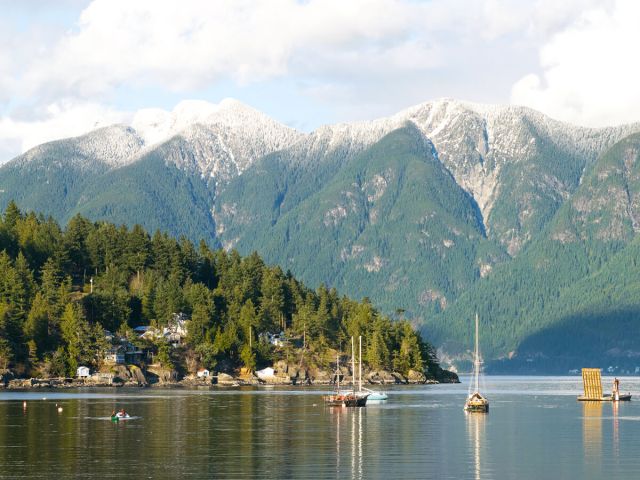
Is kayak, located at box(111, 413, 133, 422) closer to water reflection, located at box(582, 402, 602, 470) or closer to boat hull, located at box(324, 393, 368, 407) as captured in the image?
boat hull, located at box(324, 393, 368, 407)

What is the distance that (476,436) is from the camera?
138m

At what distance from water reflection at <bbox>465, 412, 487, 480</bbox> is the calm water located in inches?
→ 4.9

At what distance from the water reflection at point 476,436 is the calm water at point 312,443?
0.12 meters

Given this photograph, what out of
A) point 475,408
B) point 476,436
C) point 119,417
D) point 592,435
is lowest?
point 592,435

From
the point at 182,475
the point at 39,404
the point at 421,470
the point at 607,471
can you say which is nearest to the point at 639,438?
the point at 607,471

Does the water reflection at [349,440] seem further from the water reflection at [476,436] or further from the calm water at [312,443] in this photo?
the water reflection at [476,436]

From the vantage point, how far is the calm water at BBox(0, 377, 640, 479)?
103425 mm

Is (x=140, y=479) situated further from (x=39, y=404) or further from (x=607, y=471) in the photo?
(x=39, y=404)

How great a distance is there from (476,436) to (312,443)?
69.1ft

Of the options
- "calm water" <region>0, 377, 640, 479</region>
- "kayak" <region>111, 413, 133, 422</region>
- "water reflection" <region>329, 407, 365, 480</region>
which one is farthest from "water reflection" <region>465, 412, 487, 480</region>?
"kayak" <region>111, 413, 133, 422</region>

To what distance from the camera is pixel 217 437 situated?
435ft

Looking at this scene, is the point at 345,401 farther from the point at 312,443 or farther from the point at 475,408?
the point at 312,443

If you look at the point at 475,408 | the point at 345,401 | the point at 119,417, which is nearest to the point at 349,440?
the point at 119,417

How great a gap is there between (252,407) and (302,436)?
55.1 metres
